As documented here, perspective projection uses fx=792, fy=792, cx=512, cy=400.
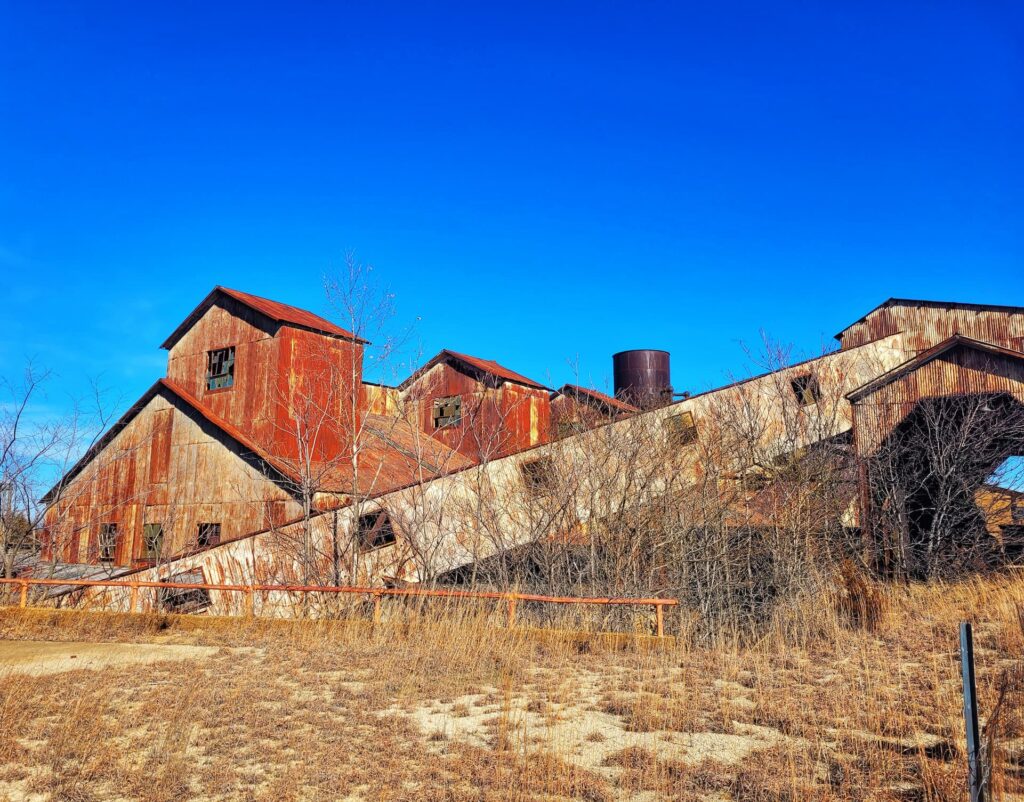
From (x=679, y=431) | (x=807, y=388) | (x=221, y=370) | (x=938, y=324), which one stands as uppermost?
(x=938, y=324)

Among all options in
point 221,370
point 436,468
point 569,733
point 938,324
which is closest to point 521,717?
point 569,733

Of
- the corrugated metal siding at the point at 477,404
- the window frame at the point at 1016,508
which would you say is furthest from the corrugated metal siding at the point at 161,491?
the window frame at the point at 1016,508

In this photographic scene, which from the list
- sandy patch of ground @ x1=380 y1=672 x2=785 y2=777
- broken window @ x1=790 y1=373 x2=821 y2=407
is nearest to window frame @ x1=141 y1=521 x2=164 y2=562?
broken window @ x1=790 y1=373 x2=821 y2=407

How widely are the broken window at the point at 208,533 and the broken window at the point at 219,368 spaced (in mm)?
4194

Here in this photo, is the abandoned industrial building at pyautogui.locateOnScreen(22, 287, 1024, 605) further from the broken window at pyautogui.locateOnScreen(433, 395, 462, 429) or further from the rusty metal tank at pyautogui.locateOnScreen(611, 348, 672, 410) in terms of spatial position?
the rusty metal tank at pyautogui.locateOnScreen(611, 348, 672, 410)

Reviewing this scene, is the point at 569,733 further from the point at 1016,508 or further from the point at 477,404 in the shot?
the point at 477,404

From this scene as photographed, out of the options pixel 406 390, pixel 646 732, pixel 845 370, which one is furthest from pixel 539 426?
pixel 646 732

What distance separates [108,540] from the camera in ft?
73.7

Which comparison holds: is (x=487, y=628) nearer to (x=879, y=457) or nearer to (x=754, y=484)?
(x=754, y=484)

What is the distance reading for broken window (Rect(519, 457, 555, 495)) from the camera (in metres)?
14.7

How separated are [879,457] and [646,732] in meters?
12.4

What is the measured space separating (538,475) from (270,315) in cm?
1027

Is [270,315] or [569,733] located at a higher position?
[270,315]

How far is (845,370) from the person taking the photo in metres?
18.7
